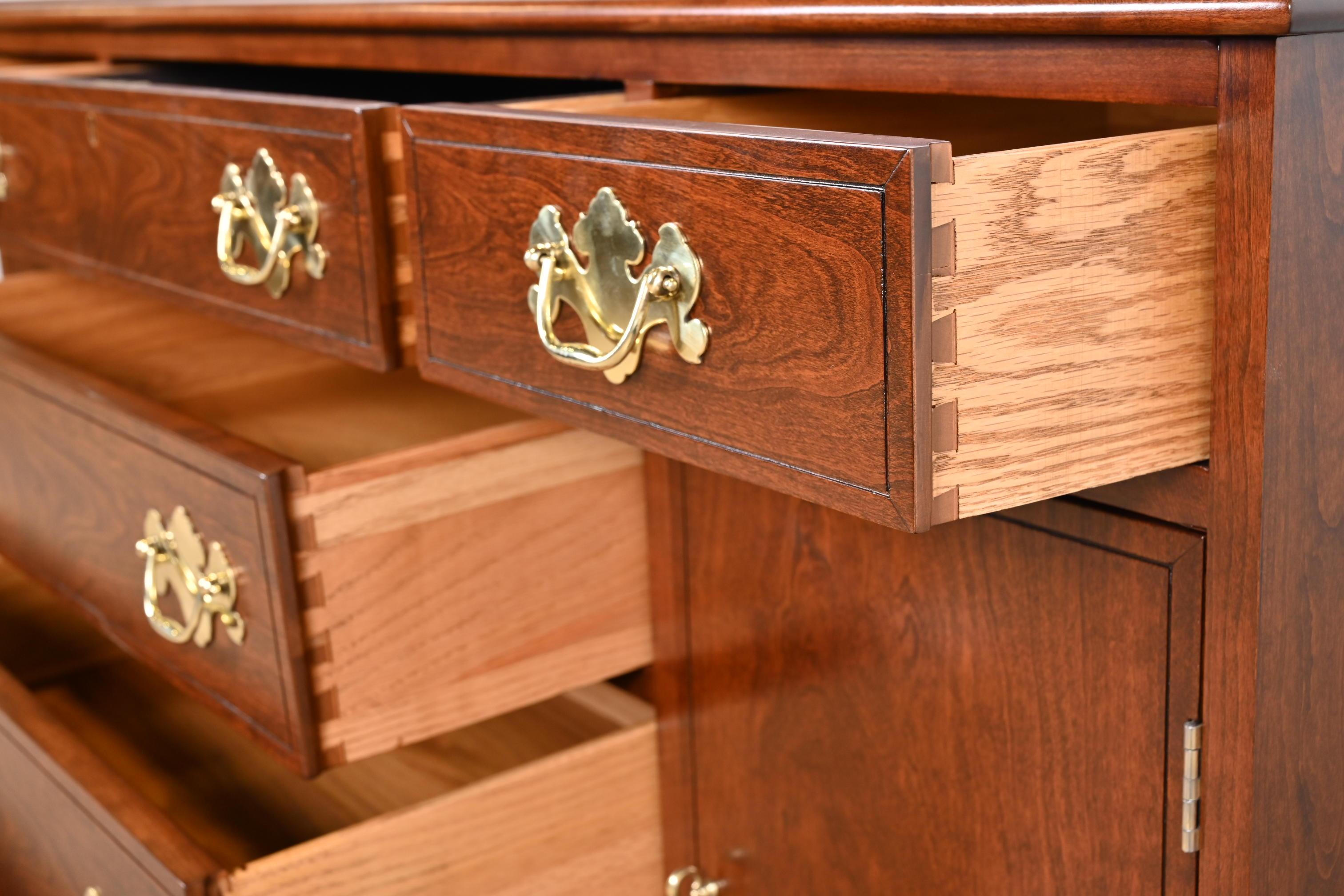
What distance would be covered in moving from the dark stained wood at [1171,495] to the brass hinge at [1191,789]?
0.24 ft

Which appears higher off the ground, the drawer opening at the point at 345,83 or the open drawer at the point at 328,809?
the drawer opening at the point at 345,83

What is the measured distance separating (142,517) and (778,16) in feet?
1.48

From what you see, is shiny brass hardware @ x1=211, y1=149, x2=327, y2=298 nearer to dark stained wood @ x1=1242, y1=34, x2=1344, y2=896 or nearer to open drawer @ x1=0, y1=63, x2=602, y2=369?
open drawer @ x1=0, y1=63, x2=602, y2=369

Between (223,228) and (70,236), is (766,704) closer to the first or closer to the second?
(223,228)

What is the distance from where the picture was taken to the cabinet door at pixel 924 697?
50cm

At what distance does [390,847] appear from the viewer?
71 cm

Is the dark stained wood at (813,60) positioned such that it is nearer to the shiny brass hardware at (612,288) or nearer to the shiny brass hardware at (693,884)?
the shiny brass hardware at (612,288)

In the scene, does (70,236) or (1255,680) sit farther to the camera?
(70,236)

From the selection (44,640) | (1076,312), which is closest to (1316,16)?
(1076,312)

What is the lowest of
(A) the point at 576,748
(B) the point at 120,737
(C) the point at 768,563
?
(B) the point at 120,737

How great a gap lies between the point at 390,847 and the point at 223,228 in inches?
12.3

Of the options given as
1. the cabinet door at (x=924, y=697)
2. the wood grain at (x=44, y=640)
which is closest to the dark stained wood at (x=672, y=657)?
the cabinet door at (x=924, y=697)

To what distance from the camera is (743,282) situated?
1.42 ft

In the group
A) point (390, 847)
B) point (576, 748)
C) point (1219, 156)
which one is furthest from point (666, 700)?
point (1219, 156)
